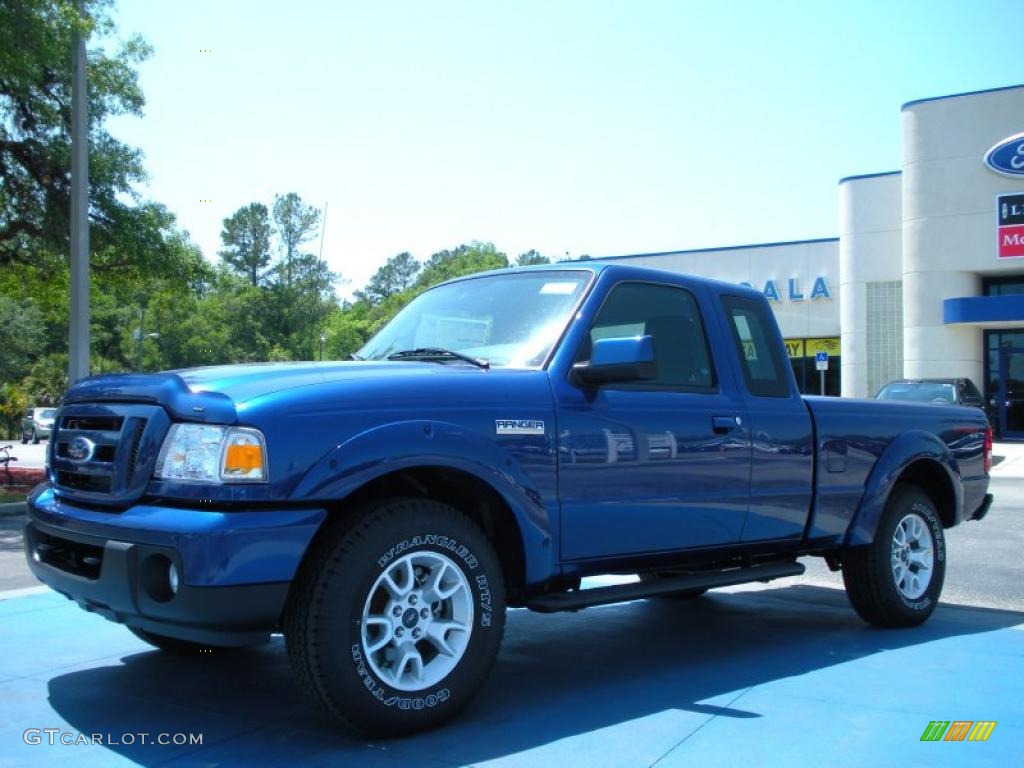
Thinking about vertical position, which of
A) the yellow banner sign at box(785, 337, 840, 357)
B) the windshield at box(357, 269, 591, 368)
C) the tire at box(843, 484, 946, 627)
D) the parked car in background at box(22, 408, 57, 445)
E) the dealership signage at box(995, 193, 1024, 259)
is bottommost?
the parked car in background at box(22, 408, 57, 445)

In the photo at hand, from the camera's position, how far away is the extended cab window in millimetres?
4918

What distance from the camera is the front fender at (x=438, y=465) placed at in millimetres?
3615

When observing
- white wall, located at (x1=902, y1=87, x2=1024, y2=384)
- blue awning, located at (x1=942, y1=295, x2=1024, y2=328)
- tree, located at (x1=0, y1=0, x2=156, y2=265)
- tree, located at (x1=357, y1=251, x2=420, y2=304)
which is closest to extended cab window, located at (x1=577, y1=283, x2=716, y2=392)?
tree, located at (x1=0, y1=0, x2=156, y2=265)

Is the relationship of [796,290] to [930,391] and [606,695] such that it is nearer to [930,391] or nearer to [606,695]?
[930,391]

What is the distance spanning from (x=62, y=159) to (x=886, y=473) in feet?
50.5

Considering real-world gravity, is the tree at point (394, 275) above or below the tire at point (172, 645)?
above

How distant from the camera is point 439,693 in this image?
12.5 feet

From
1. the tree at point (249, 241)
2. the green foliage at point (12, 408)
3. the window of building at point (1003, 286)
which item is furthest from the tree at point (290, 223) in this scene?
the window of building at point (1003, 286)

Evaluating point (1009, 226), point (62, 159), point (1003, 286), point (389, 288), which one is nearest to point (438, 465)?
point (62, 159)

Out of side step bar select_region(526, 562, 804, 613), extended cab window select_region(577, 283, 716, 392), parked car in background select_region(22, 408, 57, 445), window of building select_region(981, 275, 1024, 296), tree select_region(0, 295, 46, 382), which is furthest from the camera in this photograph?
tree select_region(0, 295, 46, 382)

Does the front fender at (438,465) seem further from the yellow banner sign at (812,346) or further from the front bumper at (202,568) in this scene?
the yellow banner sign at (812,346)

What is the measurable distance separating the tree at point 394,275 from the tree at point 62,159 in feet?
388

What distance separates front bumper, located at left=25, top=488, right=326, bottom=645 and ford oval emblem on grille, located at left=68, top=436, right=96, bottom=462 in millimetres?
385

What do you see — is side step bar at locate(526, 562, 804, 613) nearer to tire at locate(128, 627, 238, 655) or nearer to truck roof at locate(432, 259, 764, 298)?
truck roof at locate(432, 259, 764, 298)
